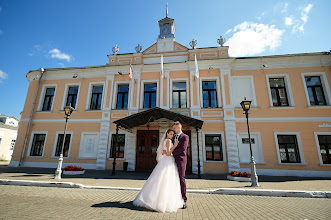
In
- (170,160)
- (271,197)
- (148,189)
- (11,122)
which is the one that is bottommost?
(271,197)

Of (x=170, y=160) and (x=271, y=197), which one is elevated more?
(x=170, y=160)

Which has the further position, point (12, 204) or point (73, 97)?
point (73, 97)

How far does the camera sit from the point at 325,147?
10.0 m

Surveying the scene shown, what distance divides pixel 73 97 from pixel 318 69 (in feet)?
66.6

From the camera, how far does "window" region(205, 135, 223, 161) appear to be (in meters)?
10.7

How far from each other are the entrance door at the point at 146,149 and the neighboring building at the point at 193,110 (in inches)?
2.9

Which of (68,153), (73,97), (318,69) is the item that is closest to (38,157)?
(68,153)

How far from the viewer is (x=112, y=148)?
38.7 ft

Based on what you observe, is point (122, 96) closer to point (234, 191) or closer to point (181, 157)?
point (181, 157)

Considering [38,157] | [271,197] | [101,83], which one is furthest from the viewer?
[101,83]

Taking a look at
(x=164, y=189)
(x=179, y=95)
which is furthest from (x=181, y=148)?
(x=179, y=95)

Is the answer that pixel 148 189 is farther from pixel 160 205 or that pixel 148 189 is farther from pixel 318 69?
pixel 318 69

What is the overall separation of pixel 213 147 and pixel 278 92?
21.9ft

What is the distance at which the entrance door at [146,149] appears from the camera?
1122 centimetres
